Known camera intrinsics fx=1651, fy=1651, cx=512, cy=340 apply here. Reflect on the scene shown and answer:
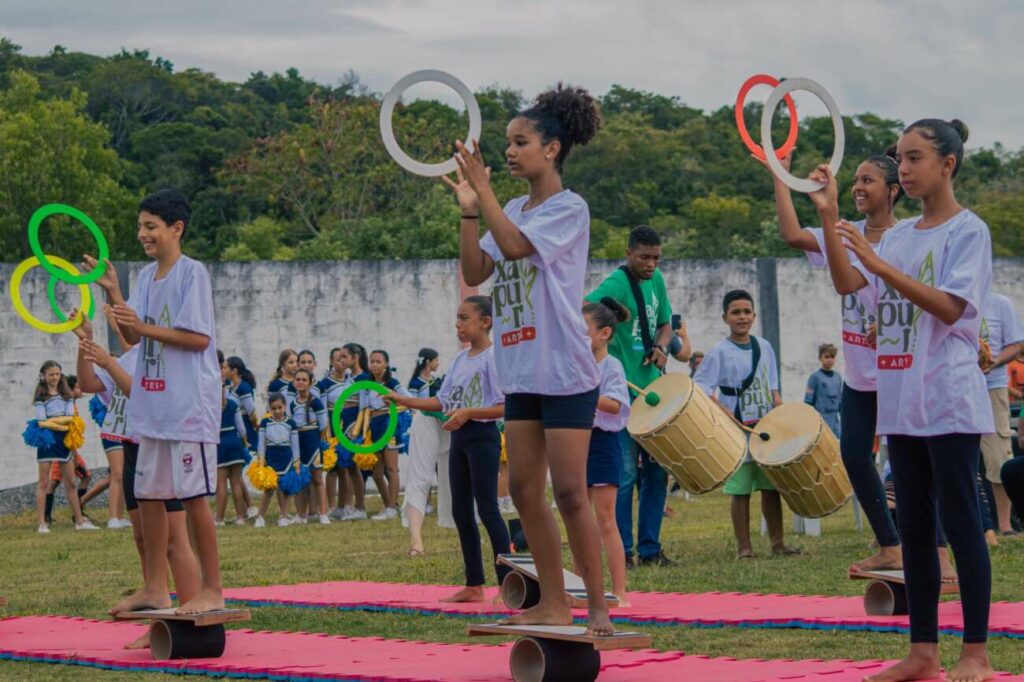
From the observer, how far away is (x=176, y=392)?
7547 millimetres

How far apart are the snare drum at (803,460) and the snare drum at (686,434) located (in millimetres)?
477

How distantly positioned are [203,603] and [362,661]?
0.90 m

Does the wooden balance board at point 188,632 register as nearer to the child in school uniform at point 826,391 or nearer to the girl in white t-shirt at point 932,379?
the girl in white t-shirt at point 932,379

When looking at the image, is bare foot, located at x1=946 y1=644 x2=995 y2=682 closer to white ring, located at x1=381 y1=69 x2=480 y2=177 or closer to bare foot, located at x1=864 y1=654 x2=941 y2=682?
bare foot, located at x1=864 y1=654 x2=941 y2=682

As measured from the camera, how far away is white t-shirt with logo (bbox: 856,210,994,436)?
589cm

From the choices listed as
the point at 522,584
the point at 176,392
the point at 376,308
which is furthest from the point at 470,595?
the point at 376,308

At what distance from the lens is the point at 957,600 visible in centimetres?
833

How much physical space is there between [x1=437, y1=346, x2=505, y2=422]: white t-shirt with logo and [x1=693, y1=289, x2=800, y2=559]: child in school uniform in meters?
2.63

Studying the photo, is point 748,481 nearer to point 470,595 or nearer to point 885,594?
point 470,595

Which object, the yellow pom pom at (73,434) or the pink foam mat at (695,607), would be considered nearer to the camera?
the pink foam mat at (695,607)

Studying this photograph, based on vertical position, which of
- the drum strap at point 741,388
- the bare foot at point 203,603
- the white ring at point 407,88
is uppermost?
the white ring at point 407,88

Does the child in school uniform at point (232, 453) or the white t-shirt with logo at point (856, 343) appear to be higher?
the white t-shirt with logo at point (856, 343)

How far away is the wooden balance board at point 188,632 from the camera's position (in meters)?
7.38

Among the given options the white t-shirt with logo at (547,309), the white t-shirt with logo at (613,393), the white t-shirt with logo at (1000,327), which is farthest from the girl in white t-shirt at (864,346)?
the white t-shirt with logo at (1000,327)
